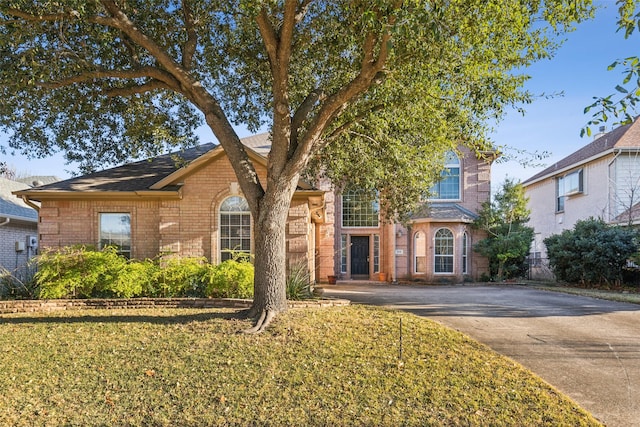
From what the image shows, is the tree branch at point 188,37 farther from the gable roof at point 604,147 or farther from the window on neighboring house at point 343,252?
the gable roof at point 604,147

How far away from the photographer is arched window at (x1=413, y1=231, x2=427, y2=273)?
69.1 feet

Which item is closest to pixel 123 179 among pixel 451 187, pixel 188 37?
pixel 188 37

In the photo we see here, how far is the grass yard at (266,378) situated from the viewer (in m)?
4.70

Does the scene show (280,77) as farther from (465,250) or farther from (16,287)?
(465,250)

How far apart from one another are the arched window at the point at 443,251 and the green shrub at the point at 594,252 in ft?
14.9

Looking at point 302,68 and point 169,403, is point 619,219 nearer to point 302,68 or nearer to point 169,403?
point 302,68

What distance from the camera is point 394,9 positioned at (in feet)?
21.1

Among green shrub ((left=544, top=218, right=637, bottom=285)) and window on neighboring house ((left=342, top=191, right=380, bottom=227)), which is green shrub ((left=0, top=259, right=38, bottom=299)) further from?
green shrub ((left=544, top=218, right=637, bottom=285))

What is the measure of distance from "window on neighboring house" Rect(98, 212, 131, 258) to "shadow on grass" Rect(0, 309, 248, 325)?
424cm

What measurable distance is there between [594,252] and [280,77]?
13422 mm

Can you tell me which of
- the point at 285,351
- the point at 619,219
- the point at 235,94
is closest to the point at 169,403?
the point at 285,351

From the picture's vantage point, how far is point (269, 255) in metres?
7.79

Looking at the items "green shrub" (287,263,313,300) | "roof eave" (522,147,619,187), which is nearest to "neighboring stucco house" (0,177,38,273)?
"green shrub" (287,263,313,300)

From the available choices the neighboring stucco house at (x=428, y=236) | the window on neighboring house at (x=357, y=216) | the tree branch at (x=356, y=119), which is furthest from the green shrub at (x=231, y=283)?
the window on neighboring house at (x=357, y=216)
